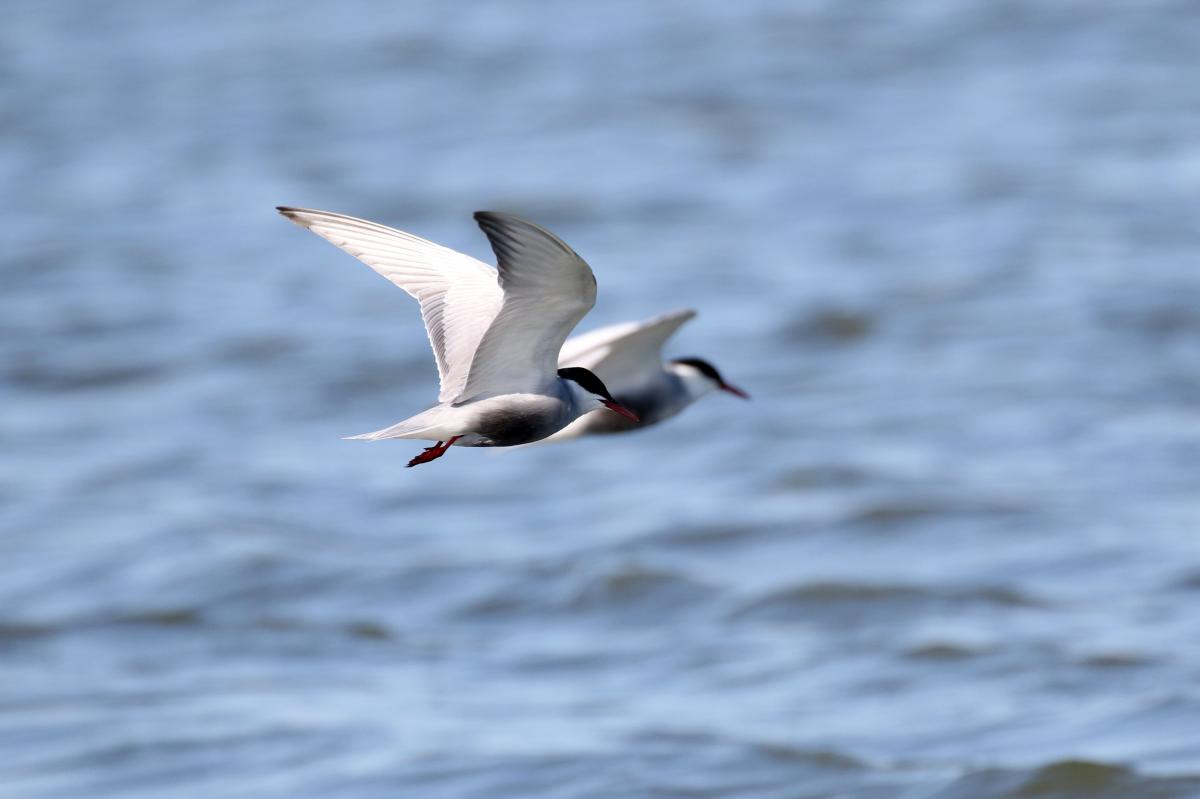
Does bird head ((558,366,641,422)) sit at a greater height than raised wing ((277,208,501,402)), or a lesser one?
lesser

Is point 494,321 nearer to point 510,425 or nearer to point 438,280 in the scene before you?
point 510,425

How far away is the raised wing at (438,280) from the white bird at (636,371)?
2.04 metres

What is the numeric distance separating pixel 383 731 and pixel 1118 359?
6183mm

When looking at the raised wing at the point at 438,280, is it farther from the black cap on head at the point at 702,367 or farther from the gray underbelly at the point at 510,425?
the black cap on head at the point at 702,367

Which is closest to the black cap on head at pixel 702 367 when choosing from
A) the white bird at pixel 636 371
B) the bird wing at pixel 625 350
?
the white bird at pixel 636 371

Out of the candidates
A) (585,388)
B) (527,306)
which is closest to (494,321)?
(527,306)

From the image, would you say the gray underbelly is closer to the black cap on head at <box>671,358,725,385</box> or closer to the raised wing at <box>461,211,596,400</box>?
the raised wing at <box>461,211,596,400</box>

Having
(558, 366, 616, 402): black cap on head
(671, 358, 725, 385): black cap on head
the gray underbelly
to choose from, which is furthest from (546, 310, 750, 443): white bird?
the gray underbelly

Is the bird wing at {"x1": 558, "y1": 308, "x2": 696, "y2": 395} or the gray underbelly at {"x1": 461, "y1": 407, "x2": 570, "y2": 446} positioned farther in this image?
the bird wing at {"x1": 558, "y1": 308, "x2": 696, "y2": 395}

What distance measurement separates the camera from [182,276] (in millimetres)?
15047

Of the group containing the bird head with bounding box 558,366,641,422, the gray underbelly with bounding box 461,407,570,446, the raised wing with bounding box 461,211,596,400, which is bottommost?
the gray underbelly with bounding box 461,407,570,446

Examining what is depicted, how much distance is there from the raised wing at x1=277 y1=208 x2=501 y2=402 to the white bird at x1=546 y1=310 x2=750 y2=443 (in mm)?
2045

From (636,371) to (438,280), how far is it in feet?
9.59

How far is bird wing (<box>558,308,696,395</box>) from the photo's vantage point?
7.06 meters
